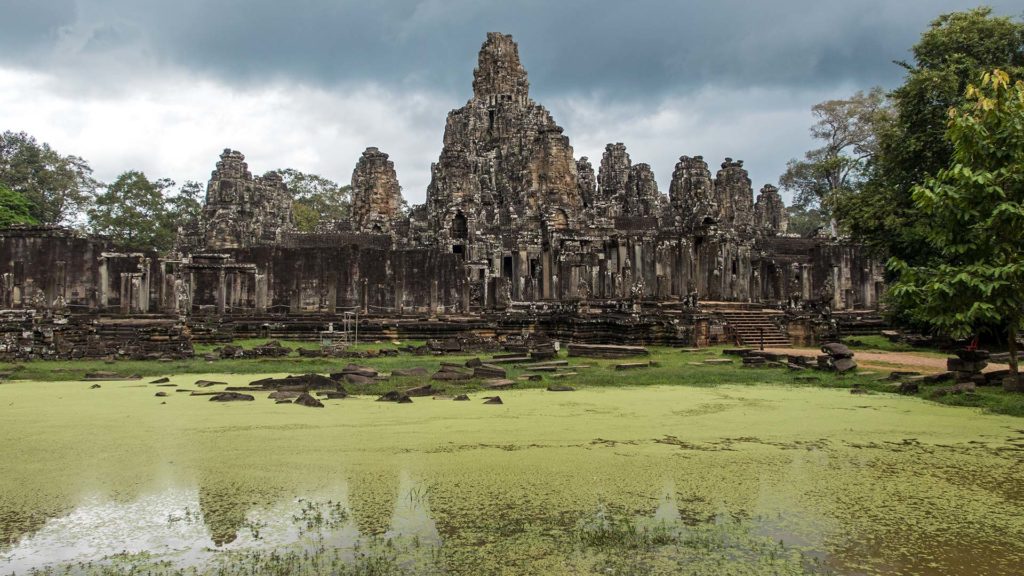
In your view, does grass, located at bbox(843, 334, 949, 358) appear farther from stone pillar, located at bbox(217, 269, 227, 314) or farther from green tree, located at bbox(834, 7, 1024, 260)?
stone pillar, located at bbox(217, 269, 227, 314)

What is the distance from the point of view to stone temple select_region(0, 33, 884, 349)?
21484 millimetres

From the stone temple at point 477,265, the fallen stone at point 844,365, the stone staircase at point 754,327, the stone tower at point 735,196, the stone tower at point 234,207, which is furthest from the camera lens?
the stone tower at point 735,196

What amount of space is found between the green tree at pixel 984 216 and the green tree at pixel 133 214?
141 feet

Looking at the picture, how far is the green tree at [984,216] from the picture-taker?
786cm

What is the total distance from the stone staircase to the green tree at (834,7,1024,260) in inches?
134

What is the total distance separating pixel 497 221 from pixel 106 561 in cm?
3137

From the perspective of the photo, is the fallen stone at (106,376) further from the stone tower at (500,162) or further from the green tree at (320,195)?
the green tree at (320,195)

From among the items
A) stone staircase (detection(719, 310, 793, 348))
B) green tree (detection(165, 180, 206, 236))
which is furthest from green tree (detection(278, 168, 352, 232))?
stone staircase (detection(719, 310, 793, 348))

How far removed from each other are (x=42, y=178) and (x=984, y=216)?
1802 inches

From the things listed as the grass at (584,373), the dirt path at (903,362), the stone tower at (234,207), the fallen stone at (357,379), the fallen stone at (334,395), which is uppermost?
the stone tower at (234,207)

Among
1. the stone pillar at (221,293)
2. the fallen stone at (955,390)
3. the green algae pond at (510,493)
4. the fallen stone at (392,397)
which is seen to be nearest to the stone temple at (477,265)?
the stone pillar at (221,293)

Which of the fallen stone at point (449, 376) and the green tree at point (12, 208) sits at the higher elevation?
the green tree at point (12, 208)

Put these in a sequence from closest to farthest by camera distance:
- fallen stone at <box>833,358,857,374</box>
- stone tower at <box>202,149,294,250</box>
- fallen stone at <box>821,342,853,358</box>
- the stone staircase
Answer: fallen stone at <box>833,358,857,374</box>
fallen stone at <box>821,342,853,358</box>
the stone staircase
stone tower at <box>202,149,294,250</box>

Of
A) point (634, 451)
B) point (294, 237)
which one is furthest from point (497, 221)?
point (634, 451)
